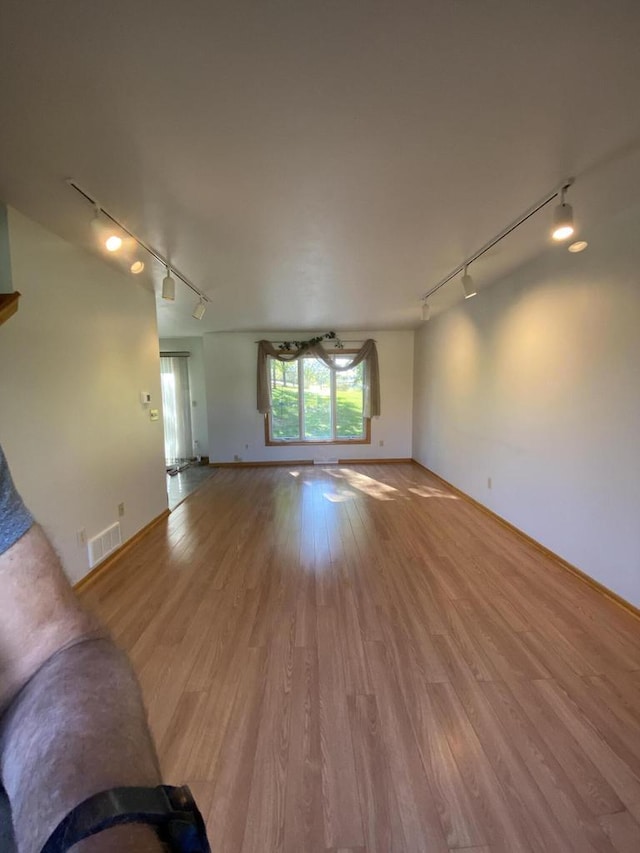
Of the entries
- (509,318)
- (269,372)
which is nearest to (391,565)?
(509,318)

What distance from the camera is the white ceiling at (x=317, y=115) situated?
0.91 m

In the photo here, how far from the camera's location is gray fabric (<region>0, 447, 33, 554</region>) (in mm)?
718

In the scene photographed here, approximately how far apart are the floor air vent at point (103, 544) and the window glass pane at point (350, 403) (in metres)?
3.76

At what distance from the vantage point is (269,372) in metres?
5.58

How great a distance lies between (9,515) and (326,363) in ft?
16.4

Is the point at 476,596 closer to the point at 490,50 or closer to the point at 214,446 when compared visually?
the point at 490,50

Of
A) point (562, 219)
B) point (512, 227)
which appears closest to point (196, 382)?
point (512, 227)

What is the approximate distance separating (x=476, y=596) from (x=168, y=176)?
2.81 metres

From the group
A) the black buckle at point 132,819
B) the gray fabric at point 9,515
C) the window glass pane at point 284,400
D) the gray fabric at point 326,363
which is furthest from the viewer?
the window glass pane at point 284,400

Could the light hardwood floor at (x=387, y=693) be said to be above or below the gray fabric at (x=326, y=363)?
below

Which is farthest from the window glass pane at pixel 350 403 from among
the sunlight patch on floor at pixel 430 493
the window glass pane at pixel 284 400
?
the sunlight patch on floor at pixel 430 493

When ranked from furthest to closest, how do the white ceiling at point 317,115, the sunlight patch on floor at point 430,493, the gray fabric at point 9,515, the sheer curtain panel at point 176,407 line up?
the sheer curtain panel at point 176,407, the sunlight patch on floor at point 430,493, the white ceiling at point 317,115, the gray fabric at point 9,515

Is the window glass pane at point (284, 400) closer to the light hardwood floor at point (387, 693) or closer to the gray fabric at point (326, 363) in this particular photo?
the gray fabric at point (326, 363)

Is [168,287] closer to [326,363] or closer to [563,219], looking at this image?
[563,219]
